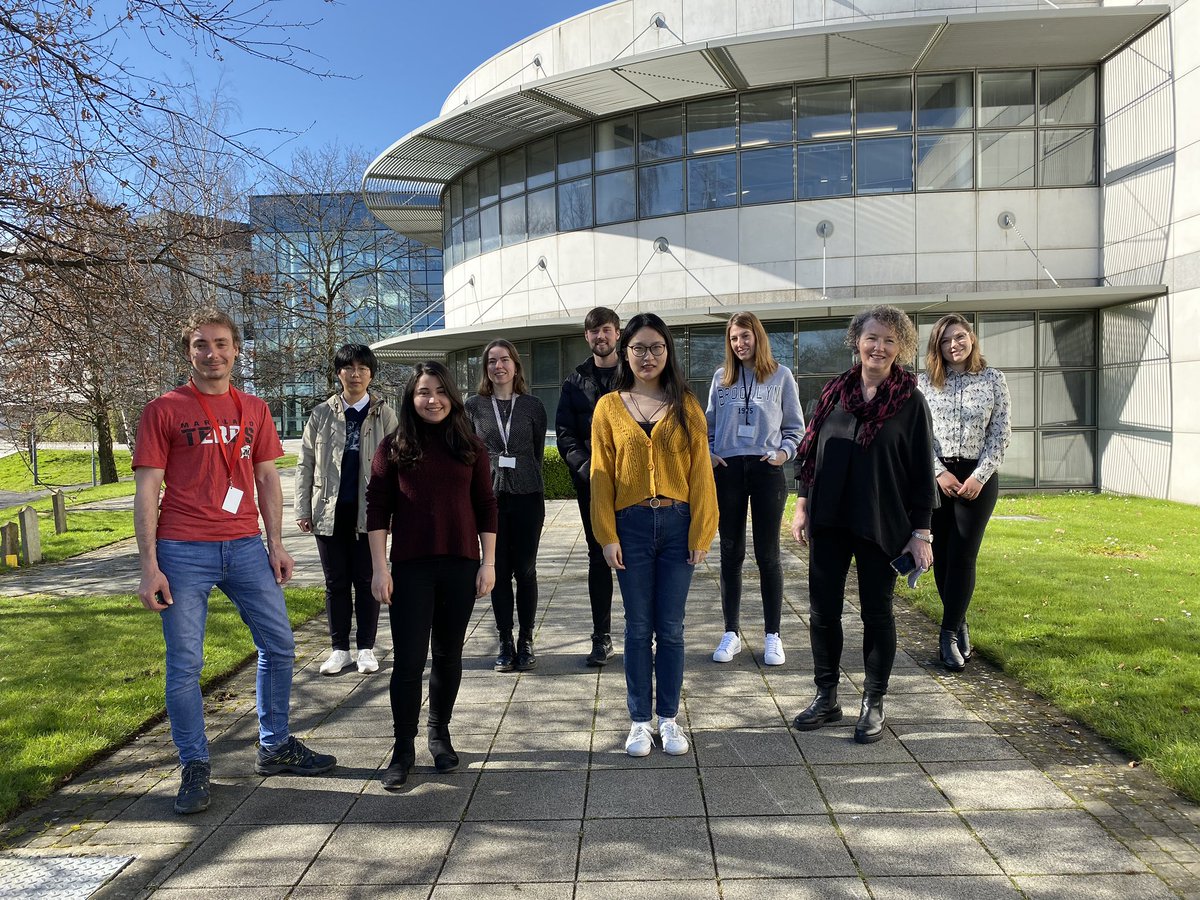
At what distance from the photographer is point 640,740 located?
13.2ft

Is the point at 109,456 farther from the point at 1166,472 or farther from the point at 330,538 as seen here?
the point at 1166,472

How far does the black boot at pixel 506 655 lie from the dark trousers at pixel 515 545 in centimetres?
9

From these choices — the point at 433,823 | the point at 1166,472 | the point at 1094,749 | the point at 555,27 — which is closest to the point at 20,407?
the point at 555,27

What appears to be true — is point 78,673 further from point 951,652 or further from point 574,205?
point 574,205

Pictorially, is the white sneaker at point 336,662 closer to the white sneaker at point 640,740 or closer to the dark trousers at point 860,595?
the white sneaker at point 640,740

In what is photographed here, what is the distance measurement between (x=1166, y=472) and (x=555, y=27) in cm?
1493

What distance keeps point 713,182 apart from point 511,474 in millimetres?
13230

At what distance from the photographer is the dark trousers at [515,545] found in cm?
535

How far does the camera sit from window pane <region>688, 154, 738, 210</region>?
16859 millimetres

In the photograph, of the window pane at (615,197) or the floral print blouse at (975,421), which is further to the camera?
the window pane at (615,197)

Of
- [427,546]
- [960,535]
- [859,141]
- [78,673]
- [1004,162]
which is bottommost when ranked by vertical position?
[78,673]

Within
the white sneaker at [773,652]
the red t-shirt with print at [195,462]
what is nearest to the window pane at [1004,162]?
the white sneaker at [773,652]

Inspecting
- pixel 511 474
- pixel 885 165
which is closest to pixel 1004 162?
pixel 885 165

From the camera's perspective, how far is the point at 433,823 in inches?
134
